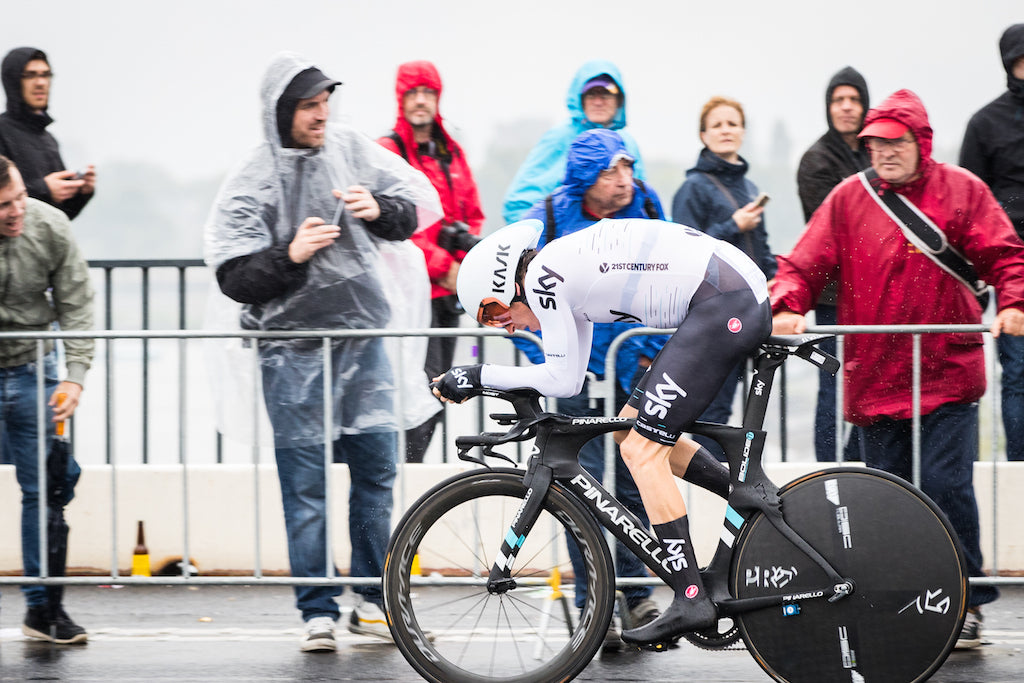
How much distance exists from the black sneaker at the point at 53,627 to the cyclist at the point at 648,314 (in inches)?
88.9

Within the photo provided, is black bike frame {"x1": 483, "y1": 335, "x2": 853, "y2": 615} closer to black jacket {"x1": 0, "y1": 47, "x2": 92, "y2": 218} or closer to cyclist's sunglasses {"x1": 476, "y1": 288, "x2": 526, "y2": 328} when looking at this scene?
cyclist's sunglasses {"x1": 476, "y1": 288, "x2": 526, "y2": 328}

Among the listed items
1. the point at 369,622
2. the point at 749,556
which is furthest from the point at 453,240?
the point at 749,556

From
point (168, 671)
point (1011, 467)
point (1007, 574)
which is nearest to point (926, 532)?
point (1007, 574)

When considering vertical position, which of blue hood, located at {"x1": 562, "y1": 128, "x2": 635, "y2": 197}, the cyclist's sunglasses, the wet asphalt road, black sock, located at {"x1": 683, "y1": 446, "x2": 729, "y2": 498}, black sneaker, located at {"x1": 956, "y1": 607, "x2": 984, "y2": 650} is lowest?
the wet asphalt road

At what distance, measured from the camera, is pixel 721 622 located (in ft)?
15.1

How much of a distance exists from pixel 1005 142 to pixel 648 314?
3066mm

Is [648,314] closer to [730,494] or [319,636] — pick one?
[730,494]

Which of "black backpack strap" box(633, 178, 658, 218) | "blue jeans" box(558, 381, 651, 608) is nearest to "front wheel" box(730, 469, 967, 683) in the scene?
"blue jeans" box(558, 381, 651, 608)

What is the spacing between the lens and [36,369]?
5.96 meters

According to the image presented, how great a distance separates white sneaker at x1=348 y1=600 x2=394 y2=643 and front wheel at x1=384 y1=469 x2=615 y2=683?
75 cm

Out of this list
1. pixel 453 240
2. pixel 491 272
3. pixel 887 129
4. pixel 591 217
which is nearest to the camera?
pixel 491 272

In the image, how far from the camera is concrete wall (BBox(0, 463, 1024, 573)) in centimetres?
661

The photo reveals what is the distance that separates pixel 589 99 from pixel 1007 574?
3.12 meters

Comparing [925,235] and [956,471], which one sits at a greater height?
[925,235]
